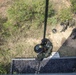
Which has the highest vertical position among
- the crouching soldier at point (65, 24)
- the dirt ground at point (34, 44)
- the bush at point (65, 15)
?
the bush at point (65, 15)

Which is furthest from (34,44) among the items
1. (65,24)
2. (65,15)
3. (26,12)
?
(65,15)

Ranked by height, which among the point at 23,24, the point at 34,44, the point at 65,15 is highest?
the point at 65,15

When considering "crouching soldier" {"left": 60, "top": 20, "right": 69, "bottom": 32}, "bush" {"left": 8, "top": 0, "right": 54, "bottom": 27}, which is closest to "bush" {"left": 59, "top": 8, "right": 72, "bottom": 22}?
"crouching soldier" {"left": 60, "top": 20, "right": 69, "bottom": 32}

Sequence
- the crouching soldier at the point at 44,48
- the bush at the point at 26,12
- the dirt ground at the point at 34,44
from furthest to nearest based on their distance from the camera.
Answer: the bush at the point at 26,12 → the dirt ground at the point at 34,44 → the crouching soldier at the point at 44,48

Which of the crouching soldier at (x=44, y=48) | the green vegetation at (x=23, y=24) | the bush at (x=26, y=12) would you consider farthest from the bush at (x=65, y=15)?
the crouching soldier at (x=44, y=48)

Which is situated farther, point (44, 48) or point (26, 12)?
point (26, 12)

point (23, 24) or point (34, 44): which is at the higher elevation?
point (23, 24)

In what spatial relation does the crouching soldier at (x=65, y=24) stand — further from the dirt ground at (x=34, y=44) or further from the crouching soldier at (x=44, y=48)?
the crouching soldier at (x=44, y=48)

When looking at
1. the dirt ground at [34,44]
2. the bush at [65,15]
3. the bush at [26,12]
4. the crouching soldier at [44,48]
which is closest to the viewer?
the crouching soldier at [44,48]

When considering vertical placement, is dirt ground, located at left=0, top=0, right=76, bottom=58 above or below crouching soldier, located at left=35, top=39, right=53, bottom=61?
below

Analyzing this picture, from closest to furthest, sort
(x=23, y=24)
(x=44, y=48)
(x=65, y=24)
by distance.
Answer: (x=44, y=48), (x=23, y=24), (x=65, y=24)

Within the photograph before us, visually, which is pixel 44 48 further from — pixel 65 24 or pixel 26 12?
pixel 65 24

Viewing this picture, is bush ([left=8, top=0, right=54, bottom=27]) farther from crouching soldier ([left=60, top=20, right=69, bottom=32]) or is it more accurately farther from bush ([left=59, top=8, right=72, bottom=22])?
crouching soldier ([left=60, top=20, right=69, bottom=32])

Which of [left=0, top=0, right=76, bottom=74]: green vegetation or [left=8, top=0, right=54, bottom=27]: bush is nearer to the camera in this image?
[left=0, top=0, right=76, bottom=74]: green vegetation
